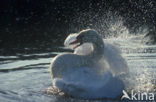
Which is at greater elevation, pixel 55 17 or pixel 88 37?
pixel 55 17

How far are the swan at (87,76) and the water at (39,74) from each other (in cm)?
24

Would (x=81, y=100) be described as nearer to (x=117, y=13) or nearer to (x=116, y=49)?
(x=116, y=49)

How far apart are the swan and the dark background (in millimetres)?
6903

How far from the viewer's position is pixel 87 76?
22.3ft

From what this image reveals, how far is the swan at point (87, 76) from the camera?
6.71 meters

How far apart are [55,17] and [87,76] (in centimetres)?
1743

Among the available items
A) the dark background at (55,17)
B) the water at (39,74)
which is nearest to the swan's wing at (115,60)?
the water at (39,74)

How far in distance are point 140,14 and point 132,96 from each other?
1656cm

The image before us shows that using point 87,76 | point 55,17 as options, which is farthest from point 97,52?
point 55,17

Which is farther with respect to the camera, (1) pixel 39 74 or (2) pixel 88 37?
(1) pixel 39 74

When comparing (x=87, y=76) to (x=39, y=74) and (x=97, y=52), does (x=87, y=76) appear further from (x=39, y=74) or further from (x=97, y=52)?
(x=39, y=74)

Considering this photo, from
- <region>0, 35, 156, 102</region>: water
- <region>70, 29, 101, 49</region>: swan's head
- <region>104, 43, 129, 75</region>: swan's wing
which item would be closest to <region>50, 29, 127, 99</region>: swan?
<region>70, 29, 101, 49</region>: swan's head

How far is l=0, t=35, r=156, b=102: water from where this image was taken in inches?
276

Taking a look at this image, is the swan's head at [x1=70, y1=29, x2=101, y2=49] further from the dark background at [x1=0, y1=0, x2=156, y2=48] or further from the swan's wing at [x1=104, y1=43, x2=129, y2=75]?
Result: the dark background at [x1=0, y1=0, x2=156, y2=48]
